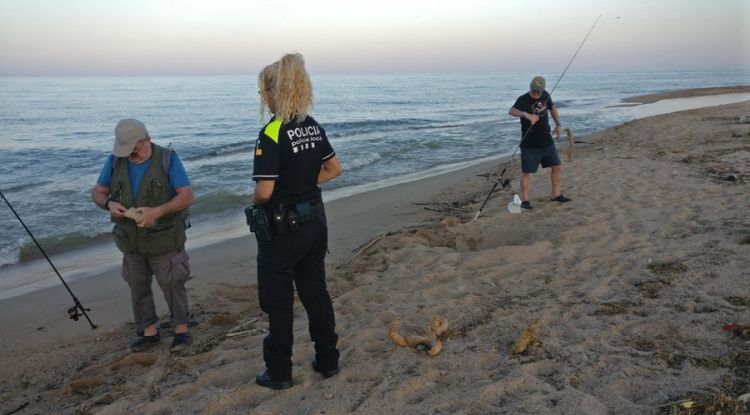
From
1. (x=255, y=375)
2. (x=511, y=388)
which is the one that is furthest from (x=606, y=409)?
(x=255, y=375)

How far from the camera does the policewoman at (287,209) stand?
2.70 meters

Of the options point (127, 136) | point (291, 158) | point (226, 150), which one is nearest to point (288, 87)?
point (291, 158)

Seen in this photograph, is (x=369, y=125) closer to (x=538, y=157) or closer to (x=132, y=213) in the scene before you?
(x=538, y=157)

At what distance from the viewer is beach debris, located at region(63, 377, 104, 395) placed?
11.7 feet

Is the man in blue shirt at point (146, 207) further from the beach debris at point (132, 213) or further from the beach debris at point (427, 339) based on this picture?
the beach debris at point (427, 339)

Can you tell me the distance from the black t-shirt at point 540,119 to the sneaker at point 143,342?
502 centimetres

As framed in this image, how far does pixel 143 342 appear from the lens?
13.6 ft

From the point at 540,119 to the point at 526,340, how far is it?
444 centimetres

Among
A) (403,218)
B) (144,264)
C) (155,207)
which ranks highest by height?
(155,207)

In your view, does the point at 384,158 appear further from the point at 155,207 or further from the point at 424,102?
the point at 424,102

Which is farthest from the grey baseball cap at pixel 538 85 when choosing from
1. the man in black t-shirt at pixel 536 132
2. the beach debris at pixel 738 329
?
the beach debris at pixel 738 329

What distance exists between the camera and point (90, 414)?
10.3ft

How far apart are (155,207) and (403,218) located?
4674 mm

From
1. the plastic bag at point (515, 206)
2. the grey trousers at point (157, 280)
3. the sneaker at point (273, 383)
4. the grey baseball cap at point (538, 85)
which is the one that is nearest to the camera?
the sneaker at point (273, 383)
